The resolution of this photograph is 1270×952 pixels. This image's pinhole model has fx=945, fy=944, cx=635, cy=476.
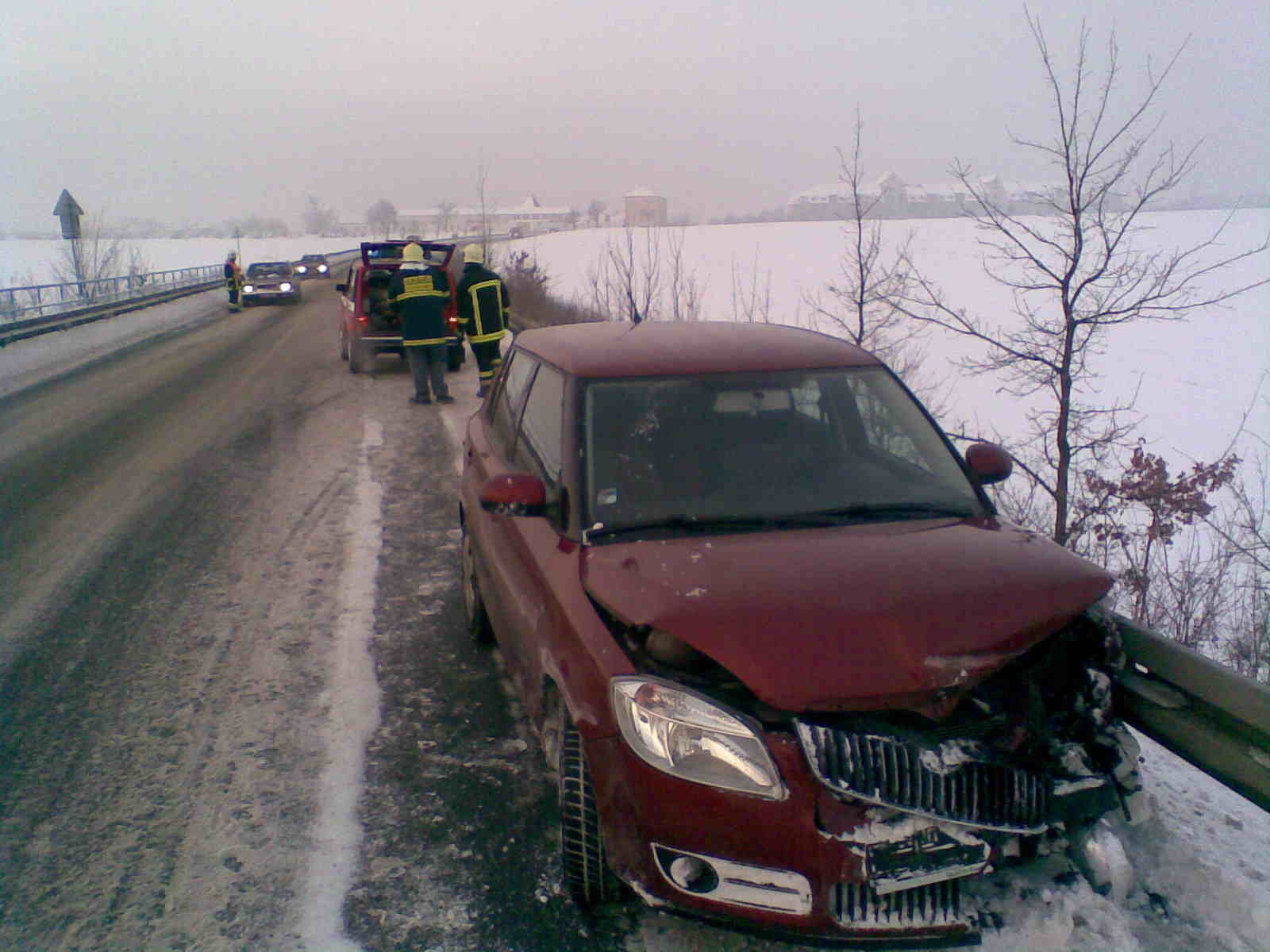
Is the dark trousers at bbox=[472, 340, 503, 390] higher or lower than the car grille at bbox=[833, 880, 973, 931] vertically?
higher

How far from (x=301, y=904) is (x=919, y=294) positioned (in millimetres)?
24456

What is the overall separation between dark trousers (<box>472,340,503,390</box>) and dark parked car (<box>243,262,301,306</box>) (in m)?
21.9

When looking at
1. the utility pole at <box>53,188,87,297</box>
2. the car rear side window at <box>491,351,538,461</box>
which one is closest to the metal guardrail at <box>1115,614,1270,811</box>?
the car rear side window at <box>491,351,538,461</box>

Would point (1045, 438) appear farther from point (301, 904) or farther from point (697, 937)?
point (301, 904)

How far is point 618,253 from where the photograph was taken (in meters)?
18.3

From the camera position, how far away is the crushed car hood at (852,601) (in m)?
2.46

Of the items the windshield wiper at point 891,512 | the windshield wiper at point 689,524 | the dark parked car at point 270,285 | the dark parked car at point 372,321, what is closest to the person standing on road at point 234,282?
the dark parked car at point 270,285

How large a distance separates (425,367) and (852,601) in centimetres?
1076

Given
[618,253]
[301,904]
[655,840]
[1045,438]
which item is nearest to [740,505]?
[655,840]

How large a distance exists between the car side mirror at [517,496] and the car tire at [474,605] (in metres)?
1.20

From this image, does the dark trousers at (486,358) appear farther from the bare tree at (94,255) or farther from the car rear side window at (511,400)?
the bare tree at (94,255)

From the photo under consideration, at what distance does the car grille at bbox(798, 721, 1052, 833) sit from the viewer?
2381 millimetres

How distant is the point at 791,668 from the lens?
2451mm

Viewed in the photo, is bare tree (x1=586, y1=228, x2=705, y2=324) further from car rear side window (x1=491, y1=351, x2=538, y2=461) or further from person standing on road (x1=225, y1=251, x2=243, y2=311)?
person standing on road (x1=225, y1=251, x2=243, y2=311)
